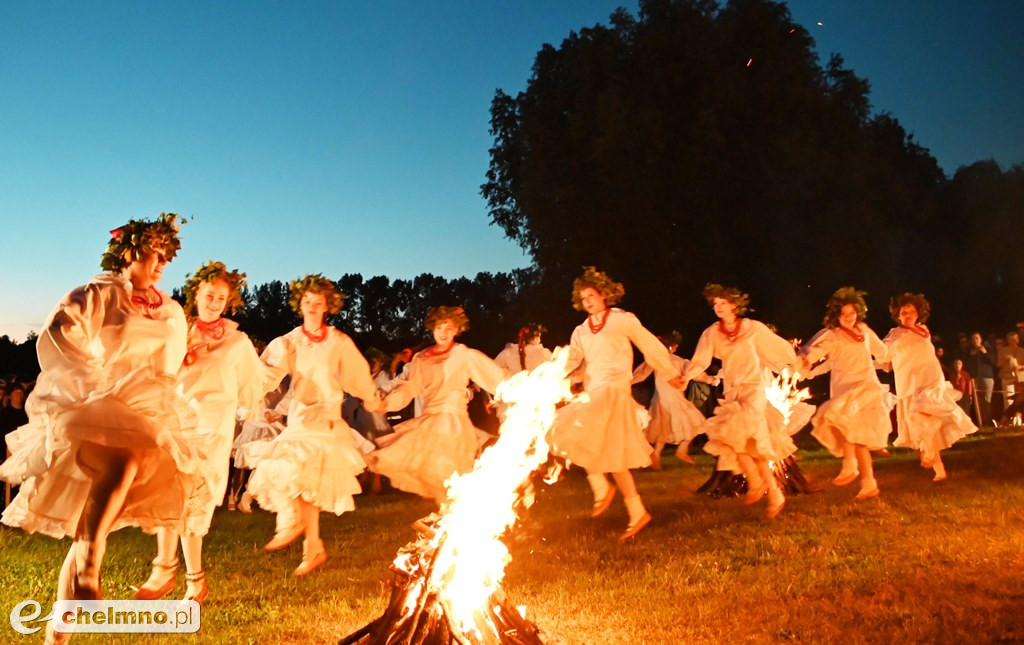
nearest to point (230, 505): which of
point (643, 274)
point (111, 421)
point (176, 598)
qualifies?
point (176, 598)

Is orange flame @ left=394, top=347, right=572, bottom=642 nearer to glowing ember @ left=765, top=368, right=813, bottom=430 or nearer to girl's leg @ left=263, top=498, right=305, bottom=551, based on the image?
girl's leg @ left=263, top=498, right=305, bottom=551

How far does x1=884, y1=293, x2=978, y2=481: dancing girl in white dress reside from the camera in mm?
11859

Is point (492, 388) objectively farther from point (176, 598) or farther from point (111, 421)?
point (111, 421)

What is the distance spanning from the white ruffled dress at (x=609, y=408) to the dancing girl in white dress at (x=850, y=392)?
8.95ft

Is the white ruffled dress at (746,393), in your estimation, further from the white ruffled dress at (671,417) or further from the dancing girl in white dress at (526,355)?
the dancing girl in white dress at (526,355)

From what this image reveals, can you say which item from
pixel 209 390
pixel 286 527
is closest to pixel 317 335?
pixel 209 390

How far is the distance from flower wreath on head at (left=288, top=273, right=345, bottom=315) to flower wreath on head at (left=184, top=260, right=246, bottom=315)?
37.3 inches

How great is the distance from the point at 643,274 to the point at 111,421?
71.4 feet

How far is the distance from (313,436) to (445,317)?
1.76 m

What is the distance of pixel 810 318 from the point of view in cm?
2541

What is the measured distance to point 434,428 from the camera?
27.8 feet

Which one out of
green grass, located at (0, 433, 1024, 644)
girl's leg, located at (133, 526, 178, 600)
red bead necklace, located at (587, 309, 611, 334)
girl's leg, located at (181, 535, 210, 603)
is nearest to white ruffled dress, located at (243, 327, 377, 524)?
green grass, located at (0, 433, 1024, 644)

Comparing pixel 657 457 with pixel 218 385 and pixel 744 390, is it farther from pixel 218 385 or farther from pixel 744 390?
pixel 218 385

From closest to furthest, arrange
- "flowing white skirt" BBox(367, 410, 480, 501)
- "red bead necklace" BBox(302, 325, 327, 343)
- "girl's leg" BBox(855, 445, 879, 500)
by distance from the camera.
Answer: "red bead necklace" BBox(302, 325, 327, 343) → "flowing white skirt" BBox(367, 410, 480, 501) → "girl's leg" BBox(855, 445, 879, 500)
